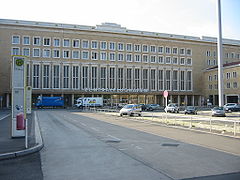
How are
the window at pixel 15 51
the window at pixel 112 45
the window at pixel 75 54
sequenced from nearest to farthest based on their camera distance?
the window at pixel 15 51 < the window at pixel 75 54 < the window at pixel 112 45

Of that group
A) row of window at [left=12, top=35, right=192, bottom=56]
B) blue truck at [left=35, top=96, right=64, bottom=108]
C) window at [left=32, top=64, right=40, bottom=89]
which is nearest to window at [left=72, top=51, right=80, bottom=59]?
row of window at [left=12, top=35, right=192, bottom=56]

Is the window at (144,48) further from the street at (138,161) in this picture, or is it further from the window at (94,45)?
the street at (138,161)

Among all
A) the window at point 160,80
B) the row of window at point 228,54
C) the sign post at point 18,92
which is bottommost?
the sign post at point 18,92

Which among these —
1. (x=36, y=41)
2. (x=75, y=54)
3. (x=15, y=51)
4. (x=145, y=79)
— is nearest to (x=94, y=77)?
(x=75, y=54)

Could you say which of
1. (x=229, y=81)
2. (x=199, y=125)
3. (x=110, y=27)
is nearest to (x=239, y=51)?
(x=229, y=81)

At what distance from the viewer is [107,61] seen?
235ft

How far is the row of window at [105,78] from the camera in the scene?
2608 inches

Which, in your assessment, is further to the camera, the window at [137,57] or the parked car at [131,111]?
the window at [137,57]

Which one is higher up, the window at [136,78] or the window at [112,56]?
the window at [112,56]

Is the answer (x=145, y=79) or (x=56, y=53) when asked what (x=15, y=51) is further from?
(x=145, y=79)

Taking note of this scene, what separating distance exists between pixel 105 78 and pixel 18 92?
59.3m

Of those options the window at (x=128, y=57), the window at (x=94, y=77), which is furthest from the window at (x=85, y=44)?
the window at (x=128, y=57)

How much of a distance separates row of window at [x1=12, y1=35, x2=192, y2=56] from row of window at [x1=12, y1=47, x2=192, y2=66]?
158 cm

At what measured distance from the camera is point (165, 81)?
7731 cm
